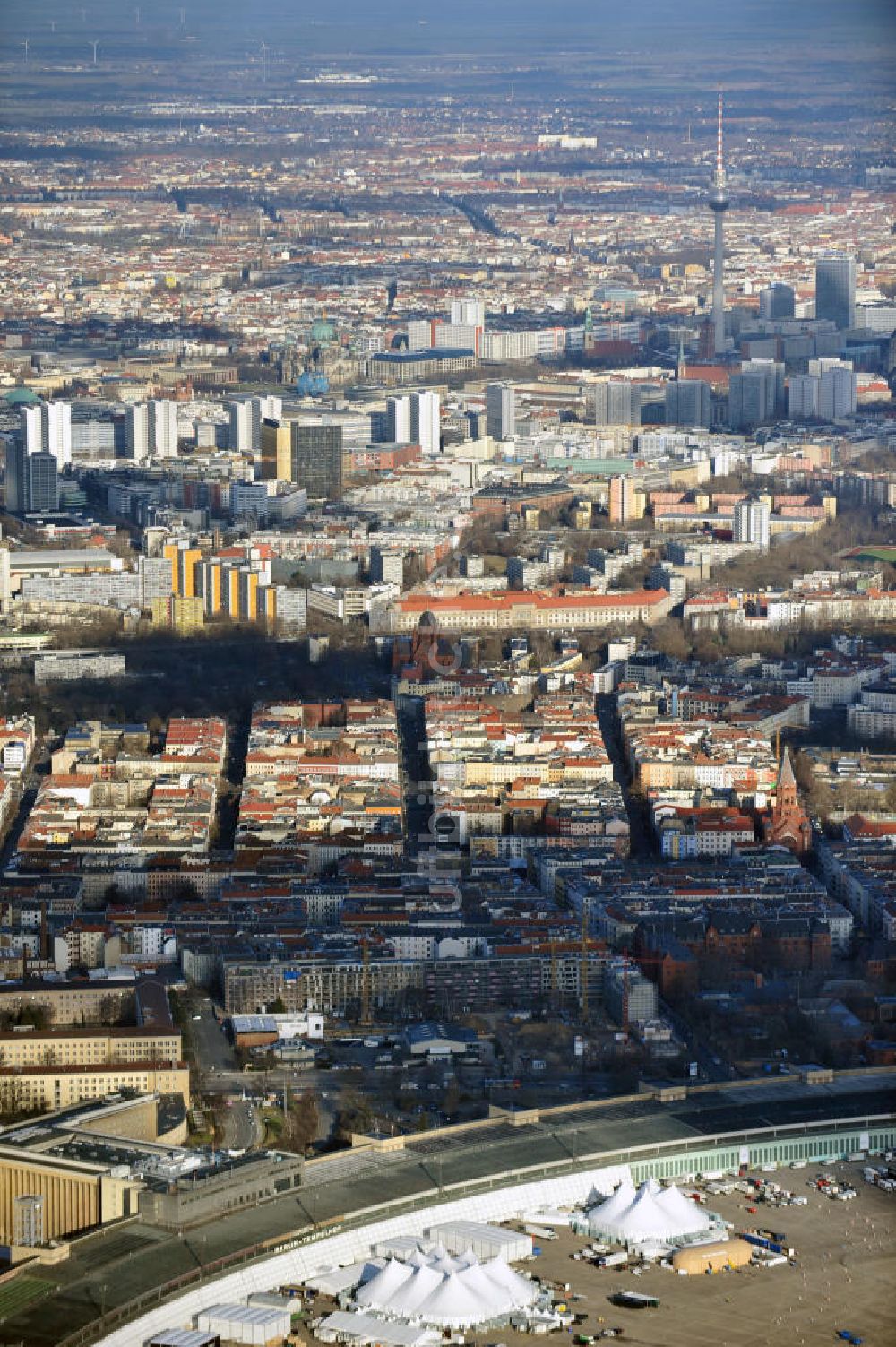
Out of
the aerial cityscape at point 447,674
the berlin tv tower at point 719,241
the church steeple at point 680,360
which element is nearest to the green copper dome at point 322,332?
the aerial cityscape at point 447,674

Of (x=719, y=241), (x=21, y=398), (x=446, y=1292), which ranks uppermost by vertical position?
(x=719, y=241)

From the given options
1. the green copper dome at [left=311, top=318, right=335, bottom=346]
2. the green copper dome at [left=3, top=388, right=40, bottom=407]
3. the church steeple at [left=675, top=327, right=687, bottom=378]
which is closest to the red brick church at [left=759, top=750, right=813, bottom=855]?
the green copper dome at [left=3, top=388, right=40, bottom=407]

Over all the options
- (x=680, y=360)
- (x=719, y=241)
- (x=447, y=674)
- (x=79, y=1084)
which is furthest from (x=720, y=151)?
(x=79, y=1084)

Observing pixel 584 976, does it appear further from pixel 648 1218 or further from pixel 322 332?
pixel 322 332

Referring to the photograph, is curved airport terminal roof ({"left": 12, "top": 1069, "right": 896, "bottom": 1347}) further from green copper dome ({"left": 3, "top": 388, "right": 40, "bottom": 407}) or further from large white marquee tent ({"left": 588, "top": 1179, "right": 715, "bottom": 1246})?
green copper dome ({"left": 3, "top": 388, "right": 40, "bottom": 407})

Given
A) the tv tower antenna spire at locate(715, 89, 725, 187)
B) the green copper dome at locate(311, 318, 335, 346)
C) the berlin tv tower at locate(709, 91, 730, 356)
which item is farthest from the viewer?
the tv tower antenna spire at locate(715, 89, 725, 187)

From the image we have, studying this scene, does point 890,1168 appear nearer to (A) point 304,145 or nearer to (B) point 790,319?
(B) point 790,319

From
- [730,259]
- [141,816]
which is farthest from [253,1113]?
[730,259]
